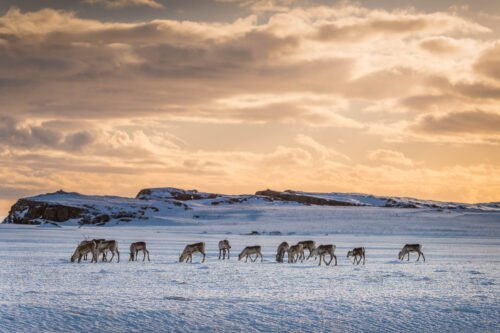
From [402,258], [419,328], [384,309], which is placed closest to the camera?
[419,328]

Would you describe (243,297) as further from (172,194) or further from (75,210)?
(172,194)

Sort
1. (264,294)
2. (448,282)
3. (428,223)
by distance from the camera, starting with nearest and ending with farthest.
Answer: (264,294) → (448,282) → (428,223)

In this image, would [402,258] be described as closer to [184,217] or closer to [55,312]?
[55,312]

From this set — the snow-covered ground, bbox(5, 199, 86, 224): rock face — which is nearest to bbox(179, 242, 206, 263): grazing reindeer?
the snow-covered ground

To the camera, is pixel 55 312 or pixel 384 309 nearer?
pixel 55 312

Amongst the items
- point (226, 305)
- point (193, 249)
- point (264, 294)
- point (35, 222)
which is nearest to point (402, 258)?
point (193, 249)

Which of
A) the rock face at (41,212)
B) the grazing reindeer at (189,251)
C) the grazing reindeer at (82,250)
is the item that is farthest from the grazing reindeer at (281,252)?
the rock face at (41,212)

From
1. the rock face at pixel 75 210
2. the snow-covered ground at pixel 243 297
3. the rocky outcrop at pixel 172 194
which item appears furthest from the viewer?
the rocky outcrop at pixel 172 194

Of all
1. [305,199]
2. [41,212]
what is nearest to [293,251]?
[41,212]

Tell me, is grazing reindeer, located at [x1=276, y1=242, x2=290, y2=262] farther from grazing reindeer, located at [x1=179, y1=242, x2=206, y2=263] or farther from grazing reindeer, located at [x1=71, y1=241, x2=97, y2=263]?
grazing reindeer, located at [x1=71, y1=241, x2=97, y2=263]

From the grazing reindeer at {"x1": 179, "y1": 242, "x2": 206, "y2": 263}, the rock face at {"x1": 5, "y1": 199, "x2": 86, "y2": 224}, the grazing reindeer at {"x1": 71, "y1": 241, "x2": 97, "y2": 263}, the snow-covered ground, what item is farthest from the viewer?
the rock face at {"x1": 5, "y1": 199, "x2": 86, "y2": 224}

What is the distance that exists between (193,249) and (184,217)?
70.0 meters

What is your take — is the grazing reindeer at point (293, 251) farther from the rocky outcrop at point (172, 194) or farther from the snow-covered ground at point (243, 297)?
the rocky outcrop at point (172, 194)

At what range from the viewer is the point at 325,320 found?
39.1 ft
